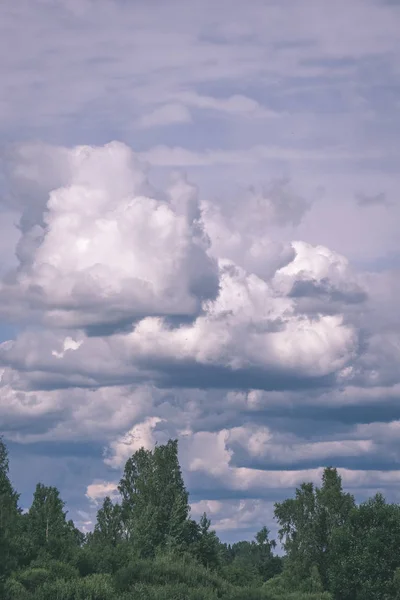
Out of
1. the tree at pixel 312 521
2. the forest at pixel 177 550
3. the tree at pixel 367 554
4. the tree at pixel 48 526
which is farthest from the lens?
the tree at pixel 312 521

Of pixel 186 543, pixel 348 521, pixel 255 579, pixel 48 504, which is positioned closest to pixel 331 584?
pixel 348 521

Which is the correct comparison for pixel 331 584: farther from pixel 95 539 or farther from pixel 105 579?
pixel 95 539

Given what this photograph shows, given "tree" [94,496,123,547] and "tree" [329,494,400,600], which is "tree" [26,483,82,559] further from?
"tree" [329,494,400,600]

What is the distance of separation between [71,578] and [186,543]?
25.9 m

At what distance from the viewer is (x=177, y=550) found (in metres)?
162

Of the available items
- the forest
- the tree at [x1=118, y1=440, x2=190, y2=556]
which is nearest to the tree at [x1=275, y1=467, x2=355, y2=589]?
the forest

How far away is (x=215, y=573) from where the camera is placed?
155m

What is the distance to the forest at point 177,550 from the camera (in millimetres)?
142125

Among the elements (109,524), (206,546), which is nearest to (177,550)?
(206,546)

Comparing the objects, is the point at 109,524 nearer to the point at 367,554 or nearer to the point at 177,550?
the point at 177,550

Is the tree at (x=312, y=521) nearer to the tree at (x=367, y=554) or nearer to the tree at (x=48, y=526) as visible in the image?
the tree at (x=367, y=554)

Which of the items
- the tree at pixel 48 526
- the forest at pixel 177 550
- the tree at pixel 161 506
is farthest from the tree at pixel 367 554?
the tree at pixel 48 526

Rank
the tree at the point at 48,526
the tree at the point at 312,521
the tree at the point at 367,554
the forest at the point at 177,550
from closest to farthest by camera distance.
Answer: the forest at the point at 177,550
the tree at the point at 367,554
the tree at the point at 48,526
the tree at the point at 312,521

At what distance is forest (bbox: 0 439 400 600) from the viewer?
142125 mm
